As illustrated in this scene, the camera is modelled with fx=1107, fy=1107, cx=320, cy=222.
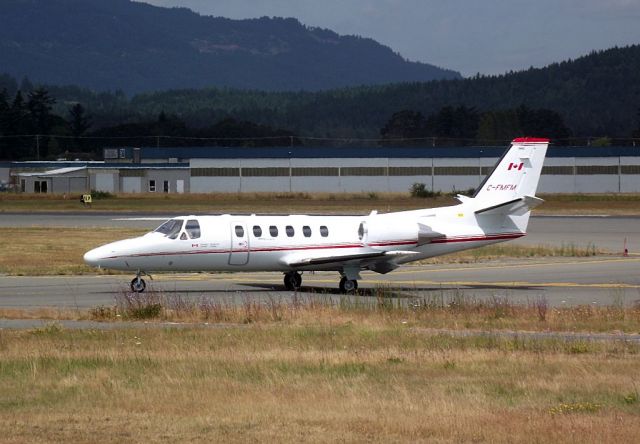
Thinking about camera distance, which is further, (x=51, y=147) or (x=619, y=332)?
(x=51, y=147)

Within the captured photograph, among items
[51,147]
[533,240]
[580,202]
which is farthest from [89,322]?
[51,147]

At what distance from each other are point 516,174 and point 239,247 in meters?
9.27

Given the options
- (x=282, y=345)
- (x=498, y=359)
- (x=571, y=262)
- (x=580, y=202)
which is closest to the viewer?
(x=498, y=359)

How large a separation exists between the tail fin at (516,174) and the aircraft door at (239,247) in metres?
7.71

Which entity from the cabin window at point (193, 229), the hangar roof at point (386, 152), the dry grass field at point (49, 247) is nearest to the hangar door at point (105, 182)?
the hangar roof at point (386, 152)

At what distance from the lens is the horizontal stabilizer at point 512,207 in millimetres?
33938

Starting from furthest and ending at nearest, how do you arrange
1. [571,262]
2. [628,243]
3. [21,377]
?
[628,243] < [571,262] < [21,377]

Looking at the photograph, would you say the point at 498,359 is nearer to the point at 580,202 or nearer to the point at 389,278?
the point at 389,278

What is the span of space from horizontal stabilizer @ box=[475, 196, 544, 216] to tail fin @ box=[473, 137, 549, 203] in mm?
625

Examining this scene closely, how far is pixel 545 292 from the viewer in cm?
3206

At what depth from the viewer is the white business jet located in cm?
3159

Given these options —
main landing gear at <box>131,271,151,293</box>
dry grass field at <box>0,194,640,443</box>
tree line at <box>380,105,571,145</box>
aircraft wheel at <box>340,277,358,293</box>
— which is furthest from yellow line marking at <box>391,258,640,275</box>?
tree line at <box>380,105,571,145</box>

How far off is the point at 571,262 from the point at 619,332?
68.6 ft

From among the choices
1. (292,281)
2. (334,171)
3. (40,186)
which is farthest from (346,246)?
(40,186)
